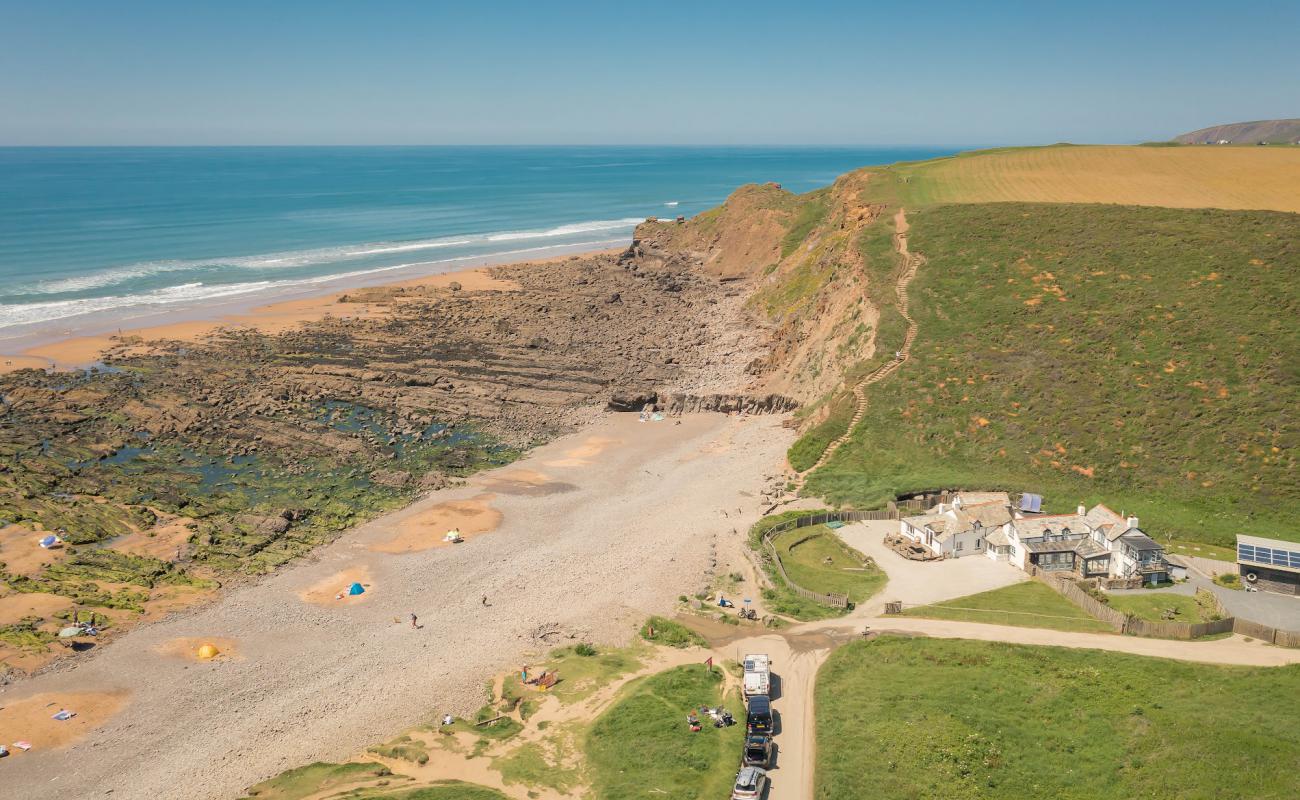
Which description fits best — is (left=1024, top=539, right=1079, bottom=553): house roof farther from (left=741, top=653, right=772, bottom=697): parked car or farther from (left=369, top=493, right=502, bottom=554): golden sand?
(left=369, top=493, right=502, bottom=554): golden sand

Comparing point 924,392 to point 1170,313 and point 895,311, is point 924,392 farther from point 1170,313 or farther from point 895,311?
point 1170,313

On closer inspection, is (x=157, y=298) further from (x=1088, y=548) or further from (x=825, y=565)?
(x=1088, y=548)

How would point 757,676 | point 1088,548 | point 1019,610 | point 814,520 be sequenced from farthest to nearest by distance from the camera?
point 814,520 → point 1088,548 → point 1019,610 → point 757,676

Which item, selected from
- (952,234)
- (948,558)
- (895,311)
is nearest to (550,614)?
(948,558)

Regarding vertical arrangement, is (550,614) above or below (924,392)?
below

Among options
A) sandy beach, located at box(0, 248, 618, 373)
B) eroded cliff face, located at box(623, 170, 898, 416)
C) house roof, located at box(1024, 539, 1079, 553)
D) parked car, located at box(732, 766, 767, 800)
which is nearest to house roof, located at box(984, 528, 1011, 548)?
house roof, located at box(1024, 539, 1079, 553)

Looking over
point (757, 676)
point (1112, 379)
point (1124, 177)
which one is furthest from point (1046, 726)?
point (1124, 177)
